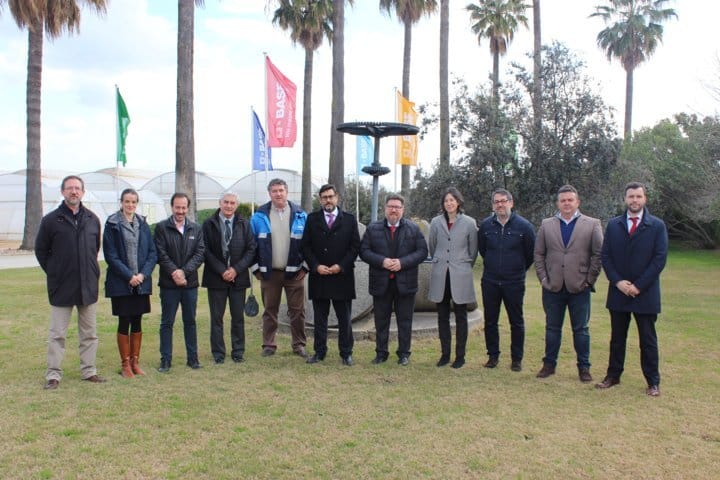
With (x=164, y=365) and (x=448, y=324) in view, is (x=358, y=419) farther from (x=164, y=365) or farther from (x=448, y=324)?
(x=164, y=365)

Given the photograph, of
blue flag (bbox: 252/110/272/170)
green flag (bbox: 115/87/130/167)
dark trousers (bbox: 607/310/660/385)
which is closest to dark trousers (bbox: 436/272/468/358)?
dark trousers (bbox: 607/310/660/385)

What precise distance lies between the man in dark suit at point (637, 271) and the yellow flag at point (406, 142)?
16.2 metres

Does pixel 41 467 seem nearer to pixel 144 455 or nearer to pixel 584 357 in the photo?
pixel 144 455

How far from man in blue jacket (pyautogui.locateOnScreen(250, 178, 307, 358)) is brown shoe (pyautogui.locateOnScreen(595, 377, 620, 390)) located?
3085 millimetres

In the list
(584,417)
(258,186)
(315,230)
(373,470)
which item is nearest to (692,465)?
(584,417)

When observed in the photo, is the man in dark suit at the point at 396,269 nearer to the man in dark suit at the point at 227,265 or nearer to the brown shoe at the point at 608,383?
the man in dark suit at the point at 227,265

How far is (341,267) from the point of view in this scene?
6.63 m

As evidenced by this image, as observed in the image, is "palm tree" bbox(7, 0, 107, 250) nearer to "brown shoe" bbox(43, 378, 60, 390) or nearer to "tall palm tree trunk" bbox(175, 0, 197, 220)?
"tall palm tree trunk" bbox(175, 0, 197, 220)

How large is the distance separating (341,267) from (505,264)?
5.56 feet

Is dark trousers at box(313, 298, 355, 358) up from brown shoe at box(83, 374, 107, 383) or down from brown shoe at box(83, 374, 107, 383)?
up

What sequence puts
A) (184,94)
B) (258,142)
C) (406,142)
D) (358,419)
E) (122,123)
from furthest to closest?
(406,142) → (258,142) → (122,123) → (184,94) → (358,419)

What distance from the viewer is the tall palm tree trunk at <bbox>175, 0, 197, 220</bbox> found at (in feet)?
44.1

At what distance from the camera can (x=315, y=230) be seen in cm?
673

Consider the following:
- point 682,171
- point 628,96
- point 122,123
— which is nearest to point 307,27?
point 122,123
